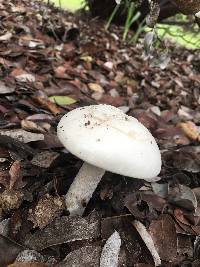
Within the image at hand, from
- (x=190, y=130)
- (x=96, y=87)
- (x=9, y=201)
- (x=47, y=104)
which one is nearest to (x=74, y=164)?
(x=9, y=201)

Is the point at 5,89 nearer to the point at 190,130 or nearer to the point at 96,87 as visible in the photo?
the point at 96,87

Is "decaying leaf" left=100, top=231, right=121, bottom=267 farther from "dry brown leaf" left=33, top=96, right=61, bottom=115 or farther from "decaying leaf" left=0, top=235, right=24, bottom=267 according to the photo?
"dry brown leaf" left=33, top=96, right=61, bottom=115

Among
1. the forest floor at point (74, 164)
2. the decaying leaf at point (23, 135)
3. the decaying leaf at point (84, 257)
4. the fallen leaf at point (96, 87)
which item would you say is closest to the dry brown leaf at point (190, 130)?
the forest floor at point (74, 164)

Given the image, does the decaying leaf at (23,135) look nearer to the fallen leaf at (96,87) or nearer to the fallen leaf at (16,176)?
the fallen leaf at (16,176)

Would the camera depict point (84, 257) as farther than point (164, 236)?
No

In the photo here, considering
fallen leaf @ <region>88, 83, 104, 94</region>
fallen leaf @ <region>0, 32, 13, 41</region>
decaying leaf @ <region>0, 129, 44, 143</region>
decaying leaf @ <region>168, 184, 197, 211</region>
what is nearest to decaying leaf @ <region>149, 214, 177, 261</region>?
decaying leaf @ <region>168, 184, 197, 211</region>

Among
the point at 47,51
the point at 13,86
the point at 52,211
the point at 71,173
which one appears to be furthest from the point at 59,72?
the point at 52,211
